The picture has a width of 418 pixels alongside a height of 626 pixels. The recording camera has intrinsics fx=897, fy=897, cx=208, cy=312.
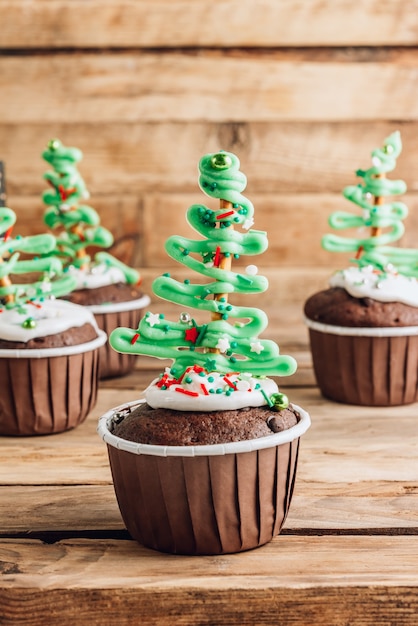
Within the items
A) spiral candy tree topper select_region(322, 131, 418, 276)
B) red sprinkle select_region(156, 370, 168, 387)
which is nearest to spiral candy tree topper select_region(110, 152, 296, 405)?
red sprinkle select_region(156, 370, 168, 387)

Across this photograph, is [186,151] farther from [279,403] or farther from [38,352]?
[279,403]

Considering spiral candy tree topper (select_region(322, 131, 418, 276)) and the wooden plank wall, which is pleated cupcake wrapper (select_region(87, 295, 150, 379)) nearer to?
spiral candy tree topper (select_region(322, 131, 418, 276))

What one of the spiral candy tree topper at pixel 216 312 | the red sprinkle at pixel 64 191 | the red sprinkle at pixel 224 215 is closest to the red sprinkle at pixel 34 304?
the red sprinkle at pixel 64 191

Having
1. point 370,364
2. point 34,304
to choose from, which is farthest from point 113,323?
point 370,364

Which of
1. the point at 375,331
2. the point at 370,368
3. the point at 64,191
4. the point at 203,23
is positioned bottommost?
the point at 370,368

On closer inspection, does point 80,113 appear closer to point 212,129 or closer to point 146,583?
point 212,129

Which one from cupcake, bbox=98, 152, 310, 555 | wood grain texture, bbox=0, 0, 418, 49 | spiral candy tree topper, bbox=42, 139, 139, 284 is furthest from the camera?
wood grain texture, bbox=0, 0, 418, 49
